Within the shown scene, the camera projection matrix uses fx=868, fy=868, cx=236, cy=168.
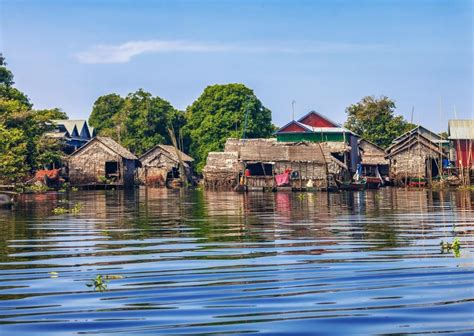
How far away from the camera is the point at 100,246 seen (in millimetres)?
14023

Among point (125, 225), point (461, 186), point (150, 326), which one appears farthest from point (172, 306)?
point (461, 186)

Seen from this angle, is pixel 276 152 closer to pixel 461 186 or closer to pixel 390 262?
pixel 461 186

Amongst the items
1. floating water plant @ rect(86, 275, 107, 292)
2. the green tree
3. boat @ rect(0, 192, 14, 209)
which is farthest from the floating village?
floating water plant @ rect(86, 275, 107, 292)

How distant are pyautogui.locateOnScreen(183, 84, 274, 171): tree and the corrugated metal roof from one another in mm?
17277

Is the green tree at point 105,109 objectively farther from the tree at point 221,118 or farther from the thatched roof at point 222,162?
the thatched roof at point 222,162

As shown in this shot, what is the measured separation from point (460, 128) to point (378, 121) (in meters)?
12.4

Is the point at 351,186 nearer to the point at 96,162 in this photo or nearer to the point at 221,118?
the point at 96,162

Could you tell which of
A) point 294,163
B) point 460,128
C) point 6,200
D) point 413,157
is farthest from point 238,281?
point 460,128

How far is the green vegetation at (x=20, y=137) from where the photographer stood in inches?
1590

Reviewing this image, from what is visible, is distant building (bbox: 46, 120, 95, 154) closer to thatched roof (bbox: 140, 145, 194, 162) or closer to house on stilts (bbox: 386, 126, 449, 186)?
thatched roof (bbox: 140, 145, 194, 162)

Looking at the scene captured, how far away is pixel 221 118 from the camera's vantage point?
240ft

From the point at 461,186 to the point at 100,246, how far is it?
132 feet

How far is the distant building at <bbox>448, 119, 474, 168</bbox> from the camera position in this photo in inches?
2402

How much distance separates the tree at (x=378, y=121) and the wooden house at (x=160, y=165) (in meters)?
16.3
